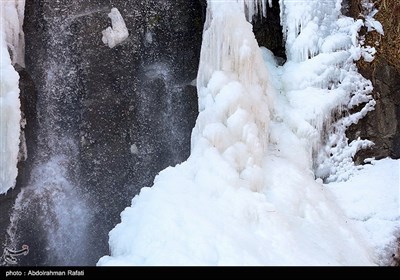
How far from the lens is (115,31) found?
6953 mm

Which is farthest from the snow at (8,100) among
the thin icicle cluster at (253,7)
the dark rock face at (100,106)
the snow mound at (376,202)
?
the snow mound at (376,202)

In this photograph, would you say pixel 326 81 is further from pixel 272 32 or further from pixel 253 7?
pixel 253 7

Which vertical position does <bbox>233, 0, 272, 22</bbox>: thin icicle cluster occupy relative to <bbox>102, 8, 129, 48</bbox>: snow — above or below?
above

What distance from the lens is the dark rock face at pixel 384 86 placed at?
6637 millimetres

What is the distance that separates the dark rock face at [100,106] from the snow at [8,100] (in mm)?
298

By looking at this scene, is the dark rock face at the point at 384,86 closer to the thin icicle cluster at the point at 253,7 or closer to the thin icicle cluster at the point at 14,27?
the thin icicle cluster at the point at 253,7

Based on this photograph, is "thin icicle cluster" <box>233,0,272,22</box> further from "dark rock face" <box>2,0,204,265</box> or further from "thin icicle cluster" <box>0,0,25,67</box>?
"thin icicle cluster" <box>0,0,25,67</box>

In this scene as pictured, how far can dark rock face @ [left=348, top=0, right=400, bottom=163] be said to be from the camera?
6637 millimetres

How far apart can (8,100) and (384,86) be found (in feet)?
16.7

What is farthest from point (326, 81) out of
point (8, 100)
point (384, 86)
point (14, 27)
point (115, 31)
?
point (14, 27)

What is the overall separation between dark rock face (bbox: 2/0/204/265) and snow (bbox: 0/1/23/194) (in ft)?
0.98

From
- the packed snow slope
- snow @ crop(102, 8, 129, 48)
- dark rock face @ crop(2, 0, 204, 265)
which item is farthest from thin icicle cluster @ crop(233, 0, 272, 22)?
snow @ crop(102, 8, 129, 48)
